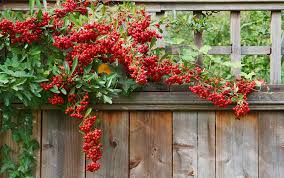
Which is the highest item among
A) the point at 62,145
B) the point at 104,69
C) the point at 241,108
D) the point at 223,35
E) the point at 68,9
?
the point at 223,35

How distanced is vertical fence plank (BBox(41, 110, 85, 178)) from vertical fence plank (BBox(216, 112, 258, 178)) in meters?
0.64

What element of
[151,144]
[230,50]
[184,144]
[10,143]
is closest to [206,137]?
[184,144]

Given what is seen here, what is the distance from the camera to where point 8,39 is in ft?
7.68

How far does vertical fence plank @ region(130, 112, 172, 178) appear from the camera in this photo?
2.50 metres

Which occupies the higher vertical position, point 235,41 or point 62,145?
point 235,41

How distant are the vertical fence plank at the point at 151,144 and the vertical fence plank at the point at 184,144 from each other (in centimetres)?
3

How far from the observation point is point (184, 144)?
2.50 meters

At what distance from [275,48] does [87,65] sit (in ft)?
2.78

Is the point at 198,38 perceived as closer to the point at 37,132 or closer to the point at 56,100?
the point at 56,100

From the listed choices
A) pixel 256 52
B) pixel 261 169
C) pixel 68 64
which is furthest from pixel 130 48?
pixel 261 169

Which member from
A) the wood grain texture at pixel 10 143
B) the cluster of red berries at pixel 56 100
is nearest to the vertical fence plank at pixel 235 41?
the cluster of red berries at pixel 56 100

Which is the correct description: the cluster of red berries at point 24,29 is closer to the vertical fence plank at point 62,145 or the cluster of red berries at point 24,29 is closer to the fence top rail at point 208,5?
the fence top rail at point 208,5

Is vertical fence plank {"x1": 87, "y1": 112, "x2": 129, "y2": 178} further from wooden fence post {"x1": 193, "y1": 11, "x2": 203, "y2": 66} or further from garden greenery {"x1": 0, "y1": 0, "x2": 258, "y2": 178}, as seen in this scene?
wooden fence post {"x1": 193, "y1": 11, "x2": 203, "y2": 66}

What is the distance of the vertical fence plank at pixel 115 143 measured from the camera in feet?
8.20
